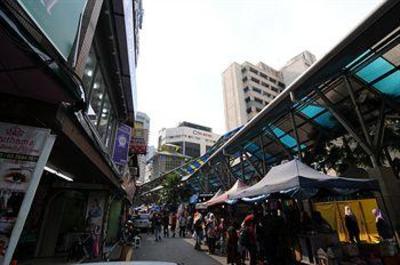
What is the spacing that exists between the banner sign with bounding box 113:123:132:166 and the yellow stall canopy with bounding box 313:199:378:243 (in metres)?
10.8

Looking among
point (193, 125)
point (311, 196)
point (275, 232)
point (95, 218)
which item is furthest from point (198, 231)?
point (193, 125)

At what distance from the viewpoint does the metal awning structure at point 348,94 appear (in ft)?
21.3

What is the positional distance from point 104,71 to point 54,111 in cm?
598

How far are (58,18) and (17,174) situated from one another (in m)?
2.67

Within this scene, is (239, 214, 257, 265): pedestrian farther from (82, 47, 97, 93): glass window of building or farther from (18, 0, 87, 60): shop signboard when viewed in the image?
(18, 0, 87, 60): shop signboard

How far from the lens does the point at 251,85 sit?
62781 mm

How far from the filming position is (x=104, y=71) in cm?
916

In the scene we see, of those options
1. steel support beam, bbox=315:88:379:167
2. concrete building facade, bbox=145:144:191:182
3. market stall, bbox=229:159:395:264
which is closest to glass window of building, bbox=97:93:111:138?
market stall, bbox=229:159:395:264

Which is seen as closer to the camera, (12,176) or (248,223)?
(12,176)

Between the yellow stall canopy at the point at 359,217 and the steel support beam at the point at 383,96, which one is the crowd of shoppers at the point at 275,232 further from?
the steel support beam at the point at 383,96

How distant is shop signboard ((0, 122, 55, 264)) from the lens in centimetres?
337

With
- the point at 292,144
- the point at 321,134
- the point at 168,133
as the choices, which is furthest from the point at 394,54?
the point at 168,133

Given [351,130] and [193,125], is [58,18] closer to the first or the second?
[351,130]

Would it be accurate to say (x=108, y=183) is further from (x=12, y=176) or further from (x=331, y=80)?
(x=331, y=80)
